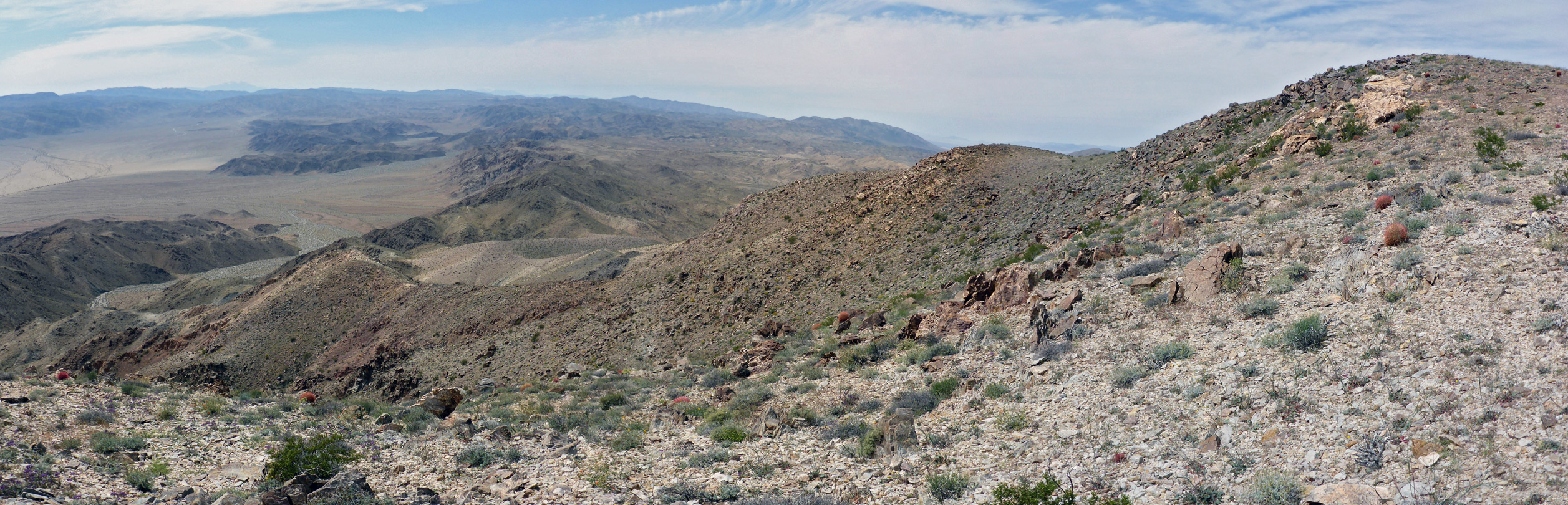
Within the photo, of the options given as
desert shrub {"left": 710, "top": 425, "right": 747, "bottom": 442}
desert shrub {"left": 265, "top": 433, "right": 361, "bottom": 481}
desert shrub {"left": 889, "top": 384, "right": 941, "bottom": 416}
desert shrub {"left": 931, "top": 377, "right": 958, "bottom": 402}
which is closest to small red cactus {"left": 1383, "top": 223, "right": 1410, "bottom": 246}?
desert shrub {"left": 931, "top": 377, "right": 958, "bottom": 402}

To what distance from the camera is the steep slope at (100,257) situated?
60.2m

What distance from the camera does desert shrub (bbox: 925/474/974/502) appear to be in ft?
26.3

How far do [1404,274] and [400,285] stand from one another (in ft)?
152

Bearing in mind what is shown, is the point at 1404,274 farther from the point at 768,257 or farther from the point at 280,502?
the point at 768,257

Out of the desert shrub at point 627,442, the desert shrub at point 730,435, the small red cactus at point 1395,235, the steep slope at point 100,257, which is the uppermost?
the small red cactus at point 1395,235

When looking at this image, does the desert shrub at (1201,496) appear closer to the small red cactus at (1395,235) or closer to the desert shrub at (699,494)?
the desert shrub at (699,494)

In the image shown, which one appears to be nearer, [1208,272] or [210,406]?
[1208,272]

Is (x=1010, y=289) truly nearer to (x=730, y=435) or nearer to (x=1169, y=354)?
(x=1169, y=354)

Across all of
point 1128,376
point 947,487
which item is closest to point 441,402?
point 947,487

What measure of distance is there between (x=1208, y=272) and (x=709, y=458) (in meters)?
10.6

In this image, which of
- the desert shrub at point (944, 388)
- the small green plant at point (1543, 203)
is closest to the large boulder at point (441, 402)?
the desert shrub at point (944, 388)

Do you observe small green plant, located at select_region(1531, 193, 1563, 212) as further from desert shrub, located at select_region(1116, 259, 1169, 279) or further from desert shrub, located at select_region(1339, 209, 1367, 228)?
desert shrub, located at select_region(1116, 259, 1169, 279)

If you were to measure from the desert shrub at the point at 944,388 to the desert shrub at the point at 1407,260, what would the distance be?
24.8 ft

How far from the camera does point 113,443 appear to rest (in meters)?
10.3
